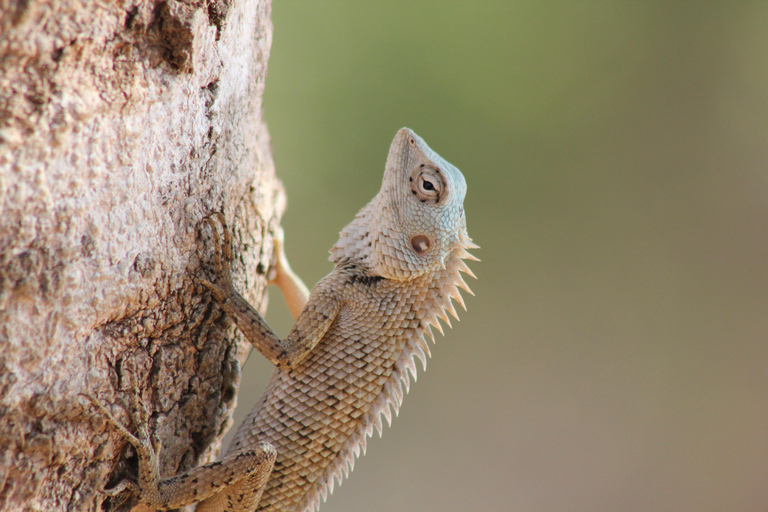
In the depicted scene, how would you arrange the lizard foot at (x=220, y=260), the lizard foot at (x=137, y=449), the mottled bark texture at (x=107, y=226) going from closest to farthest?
the mottled bark texture at (x=107, y=226) < the lizard foot at (x=137, y=449) < the lizard foot at (x=220, y=260)

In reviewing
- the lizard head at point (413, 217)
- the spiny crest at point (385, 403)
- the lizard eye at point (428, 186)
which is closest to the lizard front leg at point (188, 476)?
the spiny crest at point (385, 403)

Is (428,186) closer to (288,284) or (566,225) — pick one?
(288,284)

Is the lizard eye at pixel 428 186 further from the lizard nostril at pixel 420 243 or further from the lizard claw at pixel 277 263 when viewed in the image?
the lizard claw at pixel 277 263

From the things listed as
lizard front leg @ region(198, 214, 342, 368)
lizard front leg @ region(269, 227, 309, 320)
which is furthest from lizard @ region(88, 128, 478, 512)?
lizard front leg @ region(269, 227, 309, 320)

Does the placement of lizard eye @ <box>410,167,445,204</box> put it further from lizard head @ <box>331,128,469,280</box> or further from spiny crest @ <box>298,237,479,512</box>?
spiny crest @ <box>298,237,479,512</box>

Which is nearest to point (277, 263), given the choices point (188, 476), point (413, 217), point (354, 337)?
point (354, 337)
